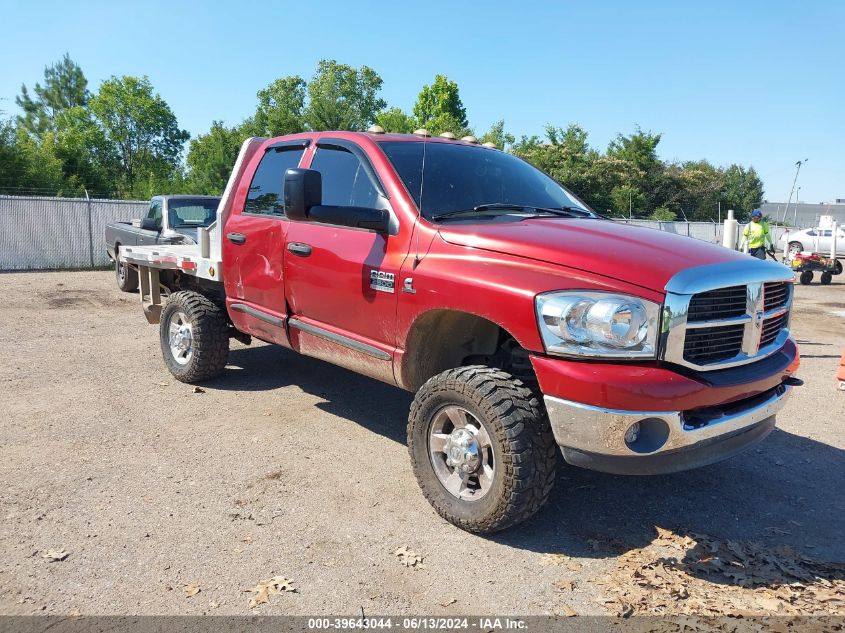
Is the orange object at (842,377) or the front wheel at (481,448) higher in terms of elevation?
the front wheel at (481,448)

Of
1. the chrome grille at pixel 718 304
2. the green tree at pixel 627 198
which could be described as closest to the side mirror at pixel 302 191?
the chrome grille at pixel 718 304

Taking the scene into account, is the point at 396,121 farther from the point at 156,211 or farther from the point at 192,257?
the point at 192,257

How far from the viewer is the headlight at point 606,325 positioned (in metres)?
2.97

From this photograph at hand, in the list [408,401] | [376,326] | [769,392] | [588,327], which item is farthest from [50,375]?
[769,392]

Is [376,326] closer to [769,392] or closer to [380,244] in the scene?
[380,244]

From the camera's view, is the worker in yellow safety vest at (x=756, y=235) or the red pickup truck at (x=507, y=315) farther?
the worker in yellow safety vest at (x=756, y=235)

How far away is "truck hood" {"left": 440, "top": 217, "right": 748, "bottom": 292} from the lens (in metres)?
3.10

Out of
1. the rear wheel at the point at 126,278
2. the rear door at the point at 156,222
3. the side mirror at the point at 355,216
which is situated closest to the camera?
the side mirror at the point at 355,216

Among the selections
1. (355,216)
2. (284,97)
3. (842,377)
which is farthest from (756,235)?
(284,97)

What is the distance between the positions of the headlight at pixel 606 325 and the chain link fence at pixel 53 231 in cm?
1553

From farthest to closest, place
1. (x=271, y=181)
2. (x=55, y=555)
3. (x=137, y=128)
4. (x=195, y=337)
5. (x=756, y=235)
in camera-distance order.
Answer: (x=137, y=128) < (x=756, y=235) < (x=195, y=337) < (x=271, y=181) < (x=55, y=555)

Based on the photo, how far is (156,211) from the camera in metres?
12.8

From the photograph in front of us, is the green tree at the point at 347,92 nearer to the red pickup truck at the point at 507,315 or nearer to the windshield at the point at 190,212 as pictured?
the windshield at the point at 190,212

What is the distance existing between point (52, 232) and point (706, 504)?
18.5 m
